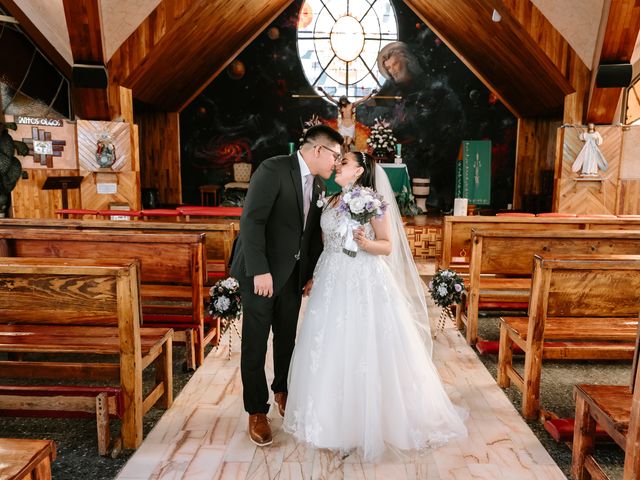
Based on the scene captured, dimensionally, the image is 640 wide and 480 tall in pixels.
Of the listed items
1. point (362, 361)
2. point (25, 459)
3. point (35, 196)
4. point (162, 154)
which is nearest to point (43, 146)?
point (35, 196)

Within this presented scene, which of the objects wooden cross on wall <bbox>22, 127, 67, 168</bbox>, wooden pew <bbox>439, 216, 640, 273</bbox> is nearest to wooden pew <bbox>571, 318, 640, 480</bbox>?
wooden pew <bbox>439, 216, 640, 273</bbox>

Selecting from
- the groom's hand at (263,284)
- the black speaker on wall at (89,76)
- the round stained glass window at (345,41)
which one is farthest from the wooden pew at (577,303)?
the round stained glass window at (345,41)

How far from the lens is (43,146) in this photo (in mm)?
8914

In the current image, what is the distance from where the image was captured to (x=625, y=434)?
1933 mm

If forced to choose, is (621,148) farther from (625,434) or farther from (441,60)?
(625,434)

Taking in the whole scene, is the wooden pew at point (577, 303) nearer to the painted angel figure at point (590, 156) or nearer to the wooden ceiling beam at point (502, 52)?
the wooden ceiling beam at point (502, 52)

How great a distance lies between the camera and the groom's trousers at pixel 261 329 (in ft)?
9.02

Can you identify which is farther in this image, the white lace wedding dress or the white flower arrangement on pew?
the white flower arrangement on pew

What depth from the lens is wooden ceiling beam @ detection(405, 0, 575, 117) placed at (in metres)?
8.18

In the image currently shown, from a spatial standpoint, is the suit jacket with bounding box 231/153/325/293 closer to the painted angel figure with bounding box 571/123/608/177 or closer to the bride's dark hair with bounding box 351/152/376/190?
the bride's dark hair with bounding box 351/152/376/190

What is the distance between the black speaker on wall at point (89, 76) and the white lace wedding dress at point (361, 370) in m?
6.55

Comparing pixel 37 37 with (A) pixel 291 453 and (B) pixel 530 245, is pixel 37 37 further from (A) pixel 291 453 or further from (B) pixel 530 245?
(A) pixel 291 453

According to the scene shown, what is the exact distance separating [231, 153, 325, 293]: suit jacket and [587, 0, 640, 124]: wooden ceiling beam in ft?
21.0

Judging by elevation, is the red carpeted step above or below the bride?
below
